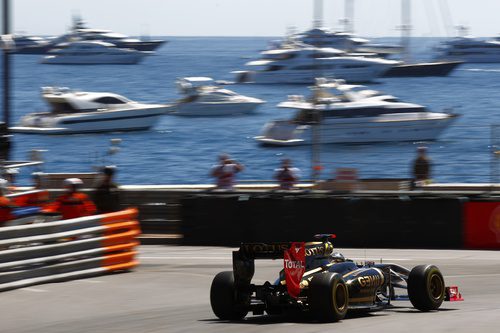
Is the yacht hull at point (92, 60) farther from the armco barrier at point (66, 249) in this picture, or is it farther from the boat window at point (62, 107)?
the armco barrier at point (66, 249)

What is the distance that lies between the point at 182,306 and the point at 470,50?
146m

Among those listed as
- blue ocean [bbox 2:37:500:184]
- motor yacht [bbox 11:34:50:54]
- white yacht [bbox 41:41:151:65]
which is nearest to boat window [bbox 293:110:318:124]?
blue ocean [bbox 2:37:500:184]

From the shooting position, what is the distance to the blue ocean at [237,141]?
86.8 ft

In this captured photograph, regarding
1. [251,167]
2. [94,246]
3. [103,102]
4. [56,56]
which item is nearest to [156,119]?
[103,102]

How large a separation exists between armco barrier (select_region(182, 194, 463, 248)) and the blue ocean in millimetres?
2065

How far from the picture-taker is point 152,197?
22078mm

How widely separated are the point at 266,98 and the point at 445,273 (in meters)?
85.3

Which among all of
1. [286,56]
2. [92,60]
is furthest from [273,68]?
[92,60]

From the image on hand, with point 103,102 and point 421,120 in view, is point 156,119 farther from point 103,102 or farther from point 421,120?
point 421,120

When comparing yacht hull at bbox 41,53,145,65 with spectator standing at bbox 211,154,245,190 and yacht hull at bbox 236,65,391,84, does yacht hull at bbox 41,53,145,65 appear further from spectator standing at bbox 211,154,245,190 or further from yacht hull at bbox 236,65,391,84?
spectator standing at bbox 211,154,245,190

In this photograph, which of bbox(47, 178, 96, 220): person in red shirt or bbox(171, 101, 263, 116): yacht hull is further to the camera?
bbox(171, 101, 263, 116): yacht hull

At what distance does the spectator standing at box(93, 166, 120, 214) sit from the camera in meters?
18.6

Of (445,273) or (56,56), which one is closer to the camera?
(445,273)

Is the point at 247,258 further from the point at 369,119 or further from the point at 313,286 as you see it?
the point at 369,119
